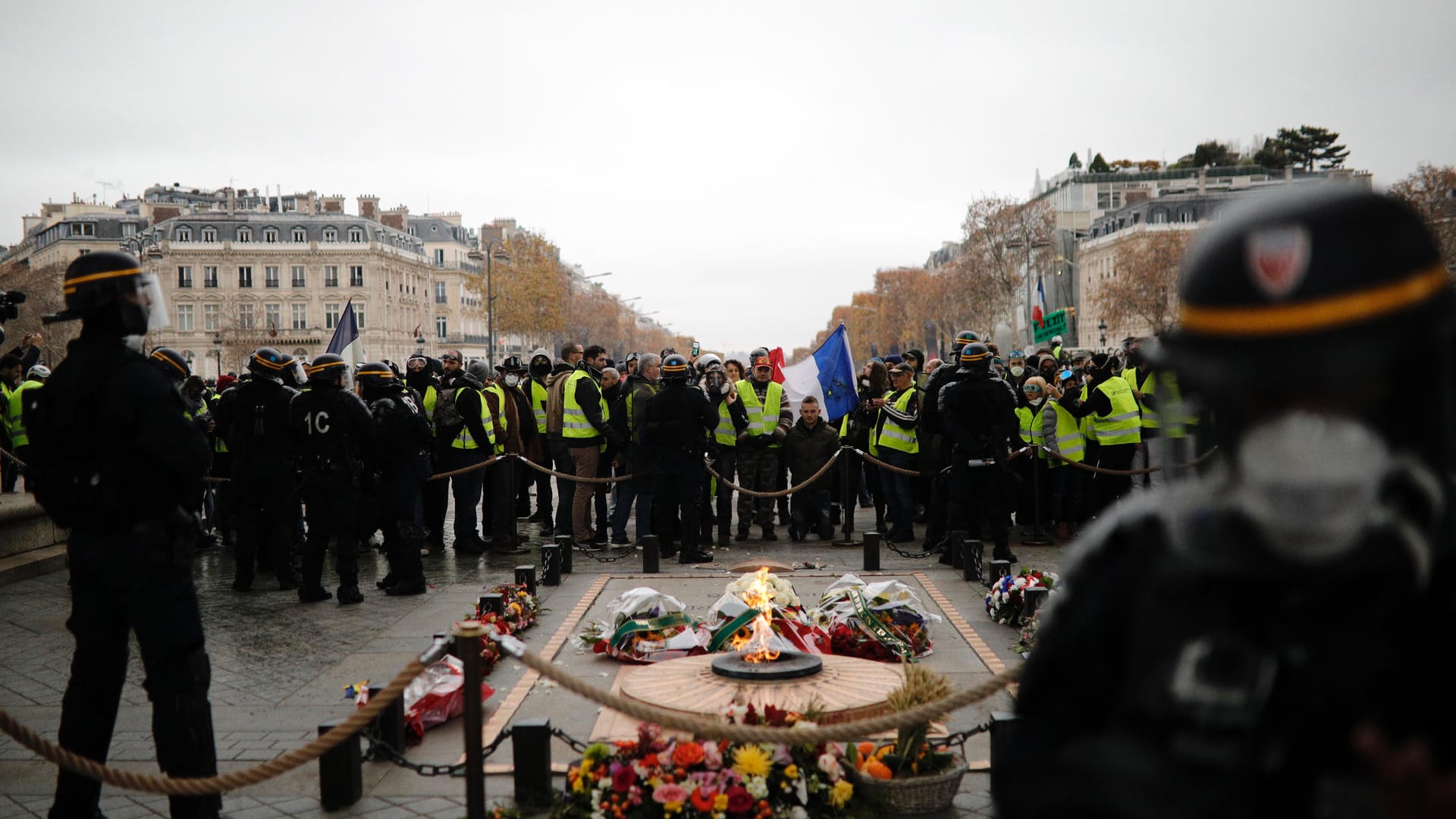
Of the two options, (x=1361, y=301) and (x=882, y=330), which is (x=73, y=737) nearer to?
(x=1361, y=301)

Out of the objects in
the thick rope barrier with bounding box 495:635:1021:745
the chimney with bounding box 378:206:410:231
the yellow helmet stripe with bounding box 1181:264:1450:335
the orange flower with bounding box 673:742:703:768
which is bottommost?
the orange flower with bounding box 673:742:703:768

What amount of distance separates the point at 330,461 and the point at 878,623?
511 cm

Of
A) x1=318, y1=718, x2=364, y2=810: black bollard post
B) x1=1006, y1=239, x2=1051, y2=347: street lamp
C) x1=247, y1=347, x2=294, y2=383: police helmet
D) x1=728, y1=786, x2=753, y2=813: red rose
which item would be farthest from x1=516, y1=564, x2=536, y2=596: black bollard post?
x1=1006, y1=239, x2=1051, y2=347: street lamp

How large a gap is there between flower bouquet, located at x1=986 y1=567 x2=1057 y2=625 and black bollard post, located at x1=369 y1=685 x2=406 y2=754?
4.55 m

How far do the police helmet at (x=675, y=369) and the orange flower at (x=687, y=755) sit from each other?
6.95 metres

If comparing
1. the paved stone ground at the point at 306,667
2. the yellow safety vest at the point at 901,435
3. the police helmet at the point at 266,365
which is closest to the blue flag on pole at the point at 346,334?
the paved stone ground at the point at 306,667

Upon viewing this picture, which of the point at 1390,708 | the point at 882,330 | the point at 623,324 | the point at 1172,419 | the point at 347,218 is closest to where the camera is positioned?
the point at 1390,708

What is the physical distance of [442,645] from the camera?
4285mm

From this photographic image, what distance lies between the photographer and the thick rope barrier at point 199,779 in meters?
3.96

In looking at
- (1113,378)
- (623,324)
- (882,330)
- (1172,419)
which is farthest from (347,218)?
(1172,419)

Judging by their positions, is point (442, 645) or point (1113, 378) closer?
point (442, 645)

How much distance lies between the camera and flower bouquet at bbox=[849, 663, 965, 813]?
16.0 ft

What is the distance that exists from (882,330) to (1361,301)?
95.2 meters

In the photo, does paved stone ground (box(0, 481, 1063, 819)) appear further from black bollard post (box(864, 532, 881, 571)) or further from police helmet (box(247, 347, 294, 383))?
police helmet (box(247, 347, 294, 383))
